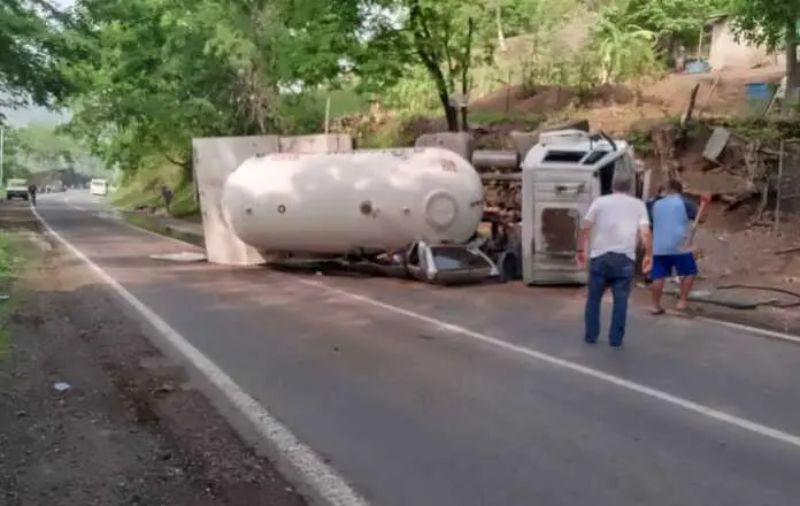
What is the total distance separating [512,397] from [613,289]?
9.34 feet

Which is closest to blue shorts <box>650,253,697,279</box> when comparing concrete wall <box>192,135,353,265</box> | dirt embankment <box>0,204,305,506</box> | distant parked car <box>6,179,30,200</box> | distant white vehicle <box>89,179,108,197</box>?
dirt embankment <box>0,204,305,506</box>

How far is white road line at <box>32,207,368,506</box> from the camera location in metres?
5.37

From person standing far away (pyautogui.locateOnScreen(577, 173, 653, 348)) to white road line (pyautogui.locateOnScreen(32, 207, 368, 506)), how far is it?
12.5ft

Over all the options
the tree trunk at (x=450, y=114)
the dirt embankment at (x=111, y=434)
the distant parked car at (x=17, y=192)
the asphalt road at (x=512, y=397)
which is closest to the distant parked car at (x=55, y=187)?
the distant parked car at (x=17, y=192)

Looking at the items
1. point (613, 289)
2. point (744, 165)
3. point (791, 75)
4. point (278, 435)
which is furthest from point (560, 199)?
point (791, 75)

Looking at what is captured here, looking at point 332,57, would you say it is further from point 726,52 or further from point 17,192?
point 17,192

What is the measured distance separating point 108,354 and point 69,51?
24.1 meters

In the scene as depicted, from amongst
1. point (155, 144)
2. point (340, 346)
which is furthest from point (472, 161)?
point (155, 144)

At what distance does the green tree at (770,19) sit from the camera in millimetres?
17891

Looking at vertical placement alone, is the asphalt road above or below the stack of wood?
below

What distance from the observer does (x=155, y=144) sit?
44.7 m

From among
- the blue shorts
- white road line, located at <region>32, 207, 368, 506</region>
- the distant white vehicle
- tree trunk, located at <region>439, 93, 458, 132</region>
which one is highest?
tree trunk, located at <region>439, 93, 458, 132</region>

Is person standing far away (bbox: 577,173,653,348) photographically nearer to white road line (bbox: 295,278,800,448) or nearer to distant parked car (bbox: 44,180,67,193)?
white road line (bbox: 295,278,800,448)

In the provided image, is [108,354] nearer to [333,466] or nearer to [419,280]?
[333,466]
